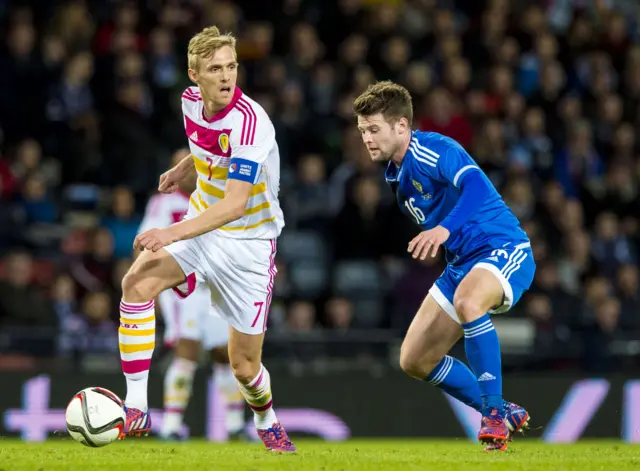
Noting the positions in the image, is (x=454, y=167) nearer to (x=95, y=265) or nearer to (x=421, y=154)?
(x=421, y=154)

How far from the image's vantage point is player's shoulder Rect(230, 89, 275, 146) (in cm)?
664

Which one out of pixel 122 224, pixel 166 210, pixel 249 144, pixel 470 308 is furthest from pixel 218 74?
pixel 122 224

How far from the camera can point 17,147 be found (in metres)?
12.3

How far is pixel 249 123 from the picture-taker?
6684mm

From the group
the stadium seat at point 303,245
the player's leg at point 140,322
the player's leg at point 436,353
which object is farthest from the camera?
the stadium seat at point 303,245

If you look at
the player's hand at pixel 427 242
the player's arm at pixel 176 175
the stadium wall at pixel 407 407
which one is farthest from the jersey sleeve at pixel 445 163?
the stadium wall at pixel 407 407

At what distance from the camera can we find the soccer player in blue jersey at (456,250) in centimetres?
663

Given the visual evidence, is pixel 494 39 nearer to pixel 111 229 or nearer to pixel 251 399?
pixel 111 229

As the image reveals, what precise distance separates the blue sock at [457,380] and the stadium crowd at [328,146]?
3.68 metres

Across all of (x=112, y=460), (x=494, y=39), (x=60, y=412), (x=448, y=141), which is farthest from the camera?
(x=494, y=39)

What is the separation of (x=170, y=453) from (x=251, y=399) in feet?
1.85

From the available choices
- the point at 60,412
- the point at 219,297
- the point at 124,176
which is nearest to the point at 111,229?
the point at 124,176

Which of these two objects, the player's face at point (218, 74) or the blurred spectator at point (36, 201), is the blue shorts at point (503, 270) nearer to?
the player's face at point (218, 74)

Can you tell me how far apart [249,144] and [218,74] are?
432mm
